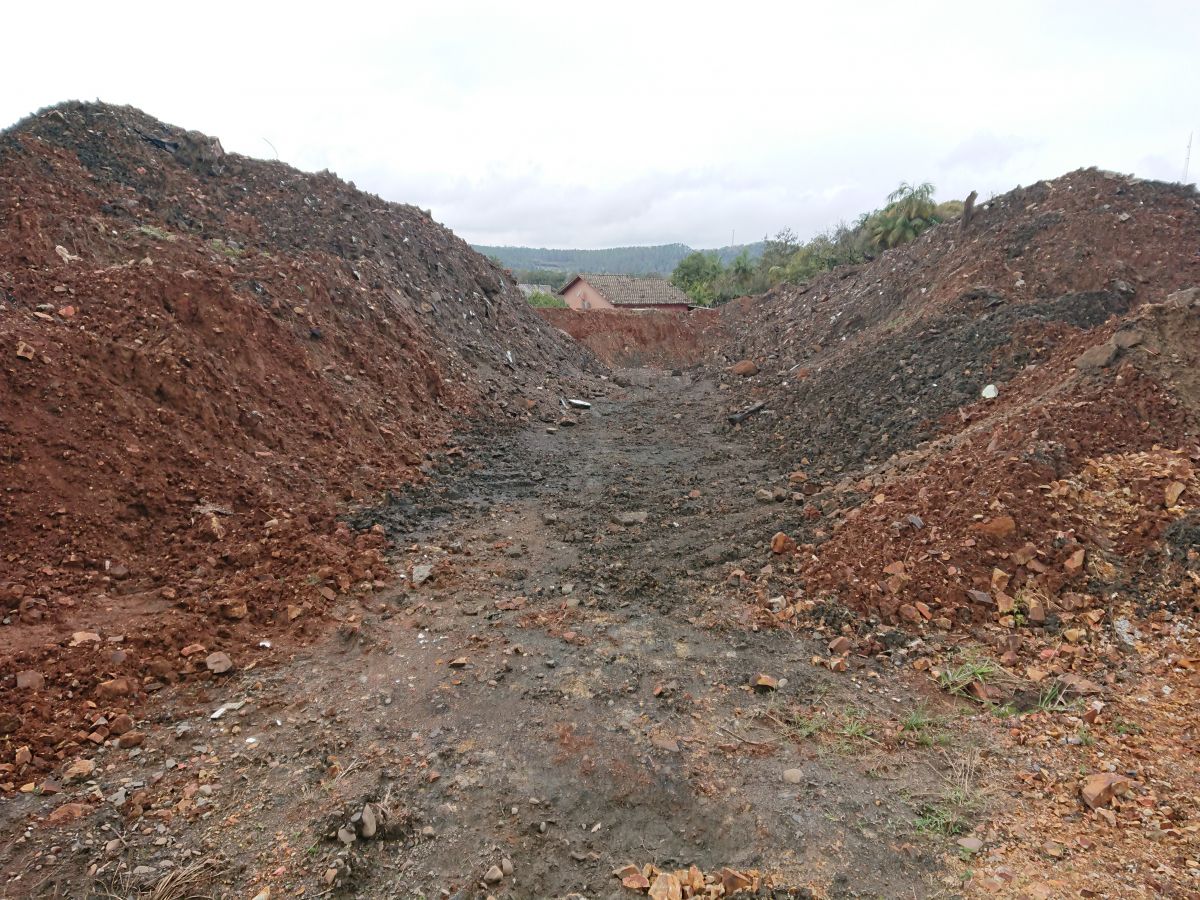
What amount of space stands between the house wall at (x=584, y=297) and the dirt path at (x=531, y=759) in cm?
3102

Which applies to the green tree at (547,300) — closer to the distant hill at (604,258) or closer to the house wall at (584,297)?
the house wall at (584,297)

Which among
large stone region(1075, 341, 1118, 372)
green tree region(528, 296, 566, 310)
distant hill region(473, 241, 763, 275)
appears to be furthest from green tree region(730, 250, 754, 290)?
distant hill region(473, 241, 763, 275)

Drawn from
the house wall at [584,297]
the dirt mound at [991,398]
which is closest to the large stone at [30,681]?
the dirt mound at [991,398]

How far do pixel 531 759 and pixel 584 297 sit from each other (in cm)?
3437

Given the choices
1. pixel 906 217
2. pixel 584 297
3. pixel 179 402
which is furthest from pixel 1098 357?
pixel 584 297

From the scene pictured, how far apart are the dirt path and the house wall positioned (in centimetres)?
3102

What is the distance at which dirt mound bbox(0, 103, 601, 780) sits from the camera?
13.2 ft

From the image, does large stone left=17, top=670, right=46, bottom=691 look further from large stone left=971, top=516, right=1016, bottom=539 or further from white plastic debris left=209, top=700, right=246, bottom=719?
large stone left=971, top=516, right=1016, bottom=539

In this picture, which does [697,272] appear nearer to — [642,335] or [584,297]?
[584,297]

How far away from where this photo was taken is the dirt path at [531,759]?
2580mm

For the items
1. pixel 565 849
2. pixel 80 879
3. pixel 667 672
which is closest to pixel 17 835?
pixel 80 879

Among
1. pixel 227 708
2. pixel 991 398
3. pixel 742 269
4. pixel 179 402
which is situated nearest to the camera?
pixel 227 708

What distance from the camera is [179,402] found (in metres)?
5.82

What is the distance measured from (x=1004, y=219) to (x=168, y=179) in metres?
14.4
